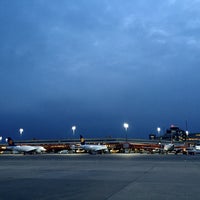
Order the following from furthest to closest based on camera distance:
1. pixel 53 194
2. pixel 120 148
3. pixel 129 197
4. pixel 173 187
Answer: pixel 120 148, pixel 173 187, pixel 53 194, pixel 129 197

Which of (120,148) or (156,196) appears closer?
(156,196)

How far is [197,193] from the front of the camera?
48.1ft

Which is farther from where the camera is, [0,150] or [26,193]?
[0,150]

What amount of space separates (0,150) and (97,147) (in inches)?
2900

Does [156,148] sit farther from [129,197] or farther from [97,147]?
[129,197]

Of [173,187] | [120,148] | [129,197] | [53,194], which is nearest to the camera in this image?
[129,197]

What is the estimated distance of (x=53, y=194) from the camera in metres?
14.6

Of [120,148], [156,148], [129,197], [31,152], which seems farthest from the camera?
[156,148]

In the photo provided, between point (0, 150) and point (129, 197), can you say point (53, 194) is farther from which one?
point (0, 150)

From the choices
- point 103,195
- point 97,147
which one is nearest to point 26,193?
point 103,195

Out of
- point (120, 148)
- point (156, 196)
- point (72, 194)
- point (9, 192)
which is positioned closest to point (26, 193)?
point (9, 192)

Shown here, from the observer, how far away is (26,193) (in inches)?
591

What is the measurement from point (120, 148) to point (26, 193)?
139806mm

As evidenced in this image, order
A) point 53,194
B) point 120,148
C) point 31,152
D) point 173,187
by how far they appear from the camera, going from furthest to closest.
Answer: point 120,148 → point 31,152 → point 173,187 → point 53,194
